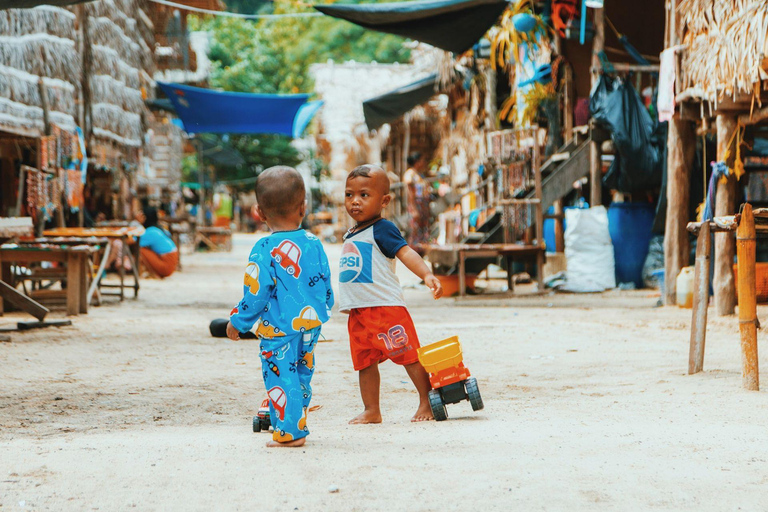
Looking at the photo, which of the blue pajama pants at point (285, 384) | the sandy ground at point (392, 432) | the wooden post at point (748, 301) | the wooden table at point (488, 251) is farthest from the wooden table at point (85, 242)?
the wooden post at point (748, 301)

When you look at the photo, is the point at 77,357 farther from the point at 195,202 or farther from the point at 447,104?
the point at 195,202

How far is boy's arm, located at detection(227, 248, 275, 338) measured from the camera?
10.9 ft

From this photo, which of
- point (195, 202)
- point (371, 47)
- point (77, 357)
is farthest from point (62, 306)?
point (371, 47)

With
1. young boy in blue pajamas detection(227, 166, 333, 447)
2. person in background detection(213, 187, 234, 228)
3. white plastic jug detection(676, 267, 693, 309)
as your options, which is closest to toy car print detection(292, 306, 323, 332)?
young boy in blue pajamas detection(227, 166, 333, 447)

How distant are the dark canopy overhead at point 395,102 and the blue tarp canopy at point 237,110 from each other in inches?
49.9

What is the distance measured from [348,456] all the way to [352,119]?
23.7 metres

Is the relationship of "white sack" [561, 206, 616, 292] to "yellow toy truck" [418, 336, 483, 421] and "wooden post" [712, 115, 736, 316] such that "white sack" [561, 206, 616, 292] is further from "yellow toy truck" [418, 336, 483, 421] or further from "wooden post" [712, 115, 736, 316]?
"yellow toy truck" [418, 336, 483, 421]

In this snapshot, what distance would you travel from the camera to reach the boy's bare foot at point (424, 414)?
12.8 ft

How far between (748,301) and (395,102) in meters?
11.6

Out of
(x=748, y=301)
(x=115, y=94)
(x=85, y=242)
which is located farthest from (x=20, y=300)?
(x=115, y=94)

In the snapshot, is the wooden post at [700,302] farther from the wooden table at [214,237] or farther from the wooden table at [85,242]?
the wooden table at [214,237]

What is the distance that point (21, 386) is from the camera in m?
4.82

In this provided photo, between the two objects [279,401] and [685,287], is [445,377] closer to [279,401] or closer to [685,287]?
[279,401]

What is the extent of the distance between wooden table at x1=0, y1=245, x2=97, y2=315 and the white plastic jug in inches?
228
